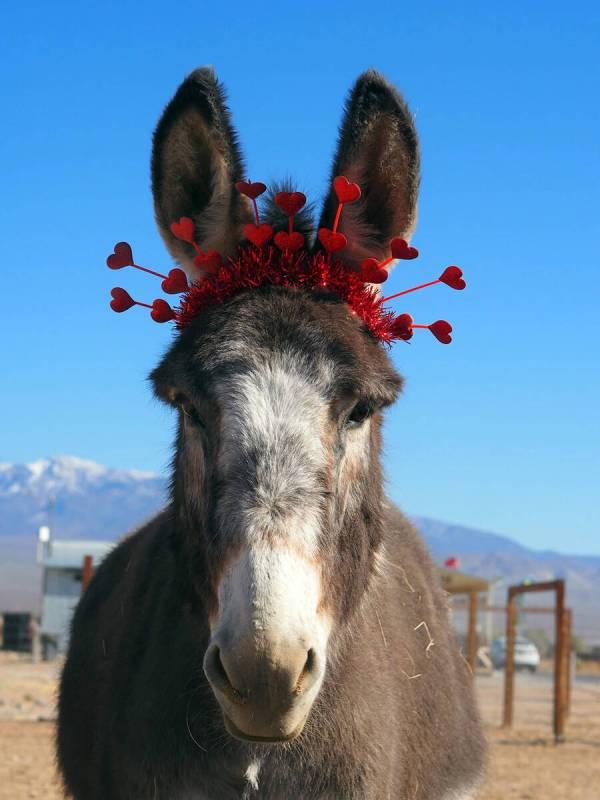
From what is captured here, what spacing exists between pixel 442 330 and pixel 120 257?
50.9 inches

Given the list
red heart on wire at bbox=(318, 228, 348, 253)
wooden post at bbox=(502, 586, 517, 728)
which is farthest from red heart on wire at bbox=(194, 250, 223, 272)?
wooden post at bbox=(502, 586, 517, 728)

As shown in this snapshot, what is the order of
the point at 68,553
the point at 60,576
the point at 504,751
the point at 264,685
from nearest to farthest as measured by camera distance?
1. the point at 264,685
2. the point at 504,751
3. the point at 68,553
4. the point at 60,576

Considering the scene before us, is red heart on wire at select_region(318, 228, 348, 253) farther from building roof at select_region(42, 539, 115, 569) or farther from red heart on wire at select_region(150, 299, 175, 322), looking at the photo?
building roof at select_region(42, 539, 115, 569)

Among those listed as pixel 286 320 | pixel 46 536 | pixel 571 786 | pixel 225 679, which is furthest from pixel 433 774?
pixel 46 536

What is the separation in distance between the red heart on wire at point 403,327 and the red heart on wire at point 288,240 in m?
0.49

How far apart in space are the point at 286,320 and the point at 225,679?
1160mm

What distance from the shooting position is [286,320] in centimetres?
332

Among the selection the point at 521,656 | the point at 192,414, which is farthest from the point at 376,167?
the point at 521,656

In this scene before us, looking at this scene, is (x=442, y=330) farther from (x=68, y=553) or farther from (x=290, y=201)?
(x=68, y=553)

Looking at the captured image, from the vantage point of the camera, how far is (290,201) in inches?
146

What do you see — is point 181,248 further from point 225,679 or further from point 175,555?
point 225,679

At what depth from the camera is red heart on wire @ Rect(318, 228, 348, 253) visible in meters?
3.65

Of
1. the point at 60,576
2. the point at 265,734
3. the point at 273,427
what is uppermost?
the point at 273,427

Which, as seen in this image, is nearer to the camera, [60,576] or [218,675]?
[218,675]
